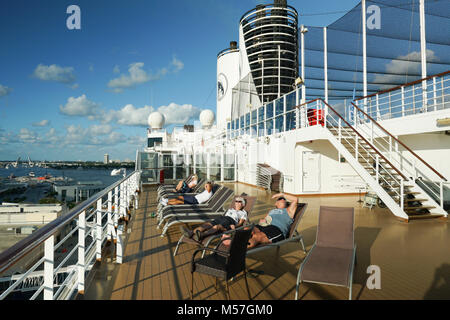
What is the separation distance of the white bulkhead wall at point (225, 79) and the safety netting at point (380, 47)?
12.2 meters

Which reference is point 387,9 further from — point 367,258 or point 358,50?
point 367,258

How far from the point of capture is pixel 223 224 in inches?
143

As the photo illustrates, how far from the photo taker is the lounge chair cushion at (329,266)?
2219 millimetres

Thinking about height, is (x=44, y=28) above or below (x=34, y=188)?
above

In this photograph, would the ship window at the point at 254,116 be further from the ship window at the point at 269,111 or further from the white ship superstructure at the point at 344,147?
the ship window at the point at 269,111

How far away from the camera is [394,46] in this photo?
429 inches

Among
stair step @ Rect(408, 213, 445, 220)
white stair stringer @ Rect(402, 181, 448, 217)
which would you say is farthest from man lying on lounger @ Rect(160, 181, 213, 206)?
white stair stringer @ Rect(402, 181, 448, 217)

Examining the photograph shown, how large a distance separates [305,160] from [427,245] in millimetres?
5538

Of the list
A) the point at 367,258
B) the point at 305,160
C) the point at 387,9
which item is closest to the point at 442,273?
the point at 367,258

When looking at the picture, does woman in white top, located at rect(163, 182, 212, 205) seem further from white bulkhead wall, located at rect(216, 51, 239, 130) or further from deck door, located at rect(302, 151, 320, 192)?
white bulkhead wall, located at rect(216, 51, 239, 130)

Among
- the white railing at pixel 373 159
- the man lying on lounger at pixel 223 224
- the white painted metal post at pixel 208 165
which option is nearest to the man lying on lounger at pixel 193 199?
the man lying on lounger at pixel 223 224

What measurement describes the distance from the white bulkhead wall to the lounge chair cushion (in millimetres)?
22913

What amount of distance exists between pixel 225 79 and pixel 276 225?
26179mm

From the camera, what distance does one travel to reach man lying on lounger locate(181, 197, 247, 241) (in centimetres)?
336
